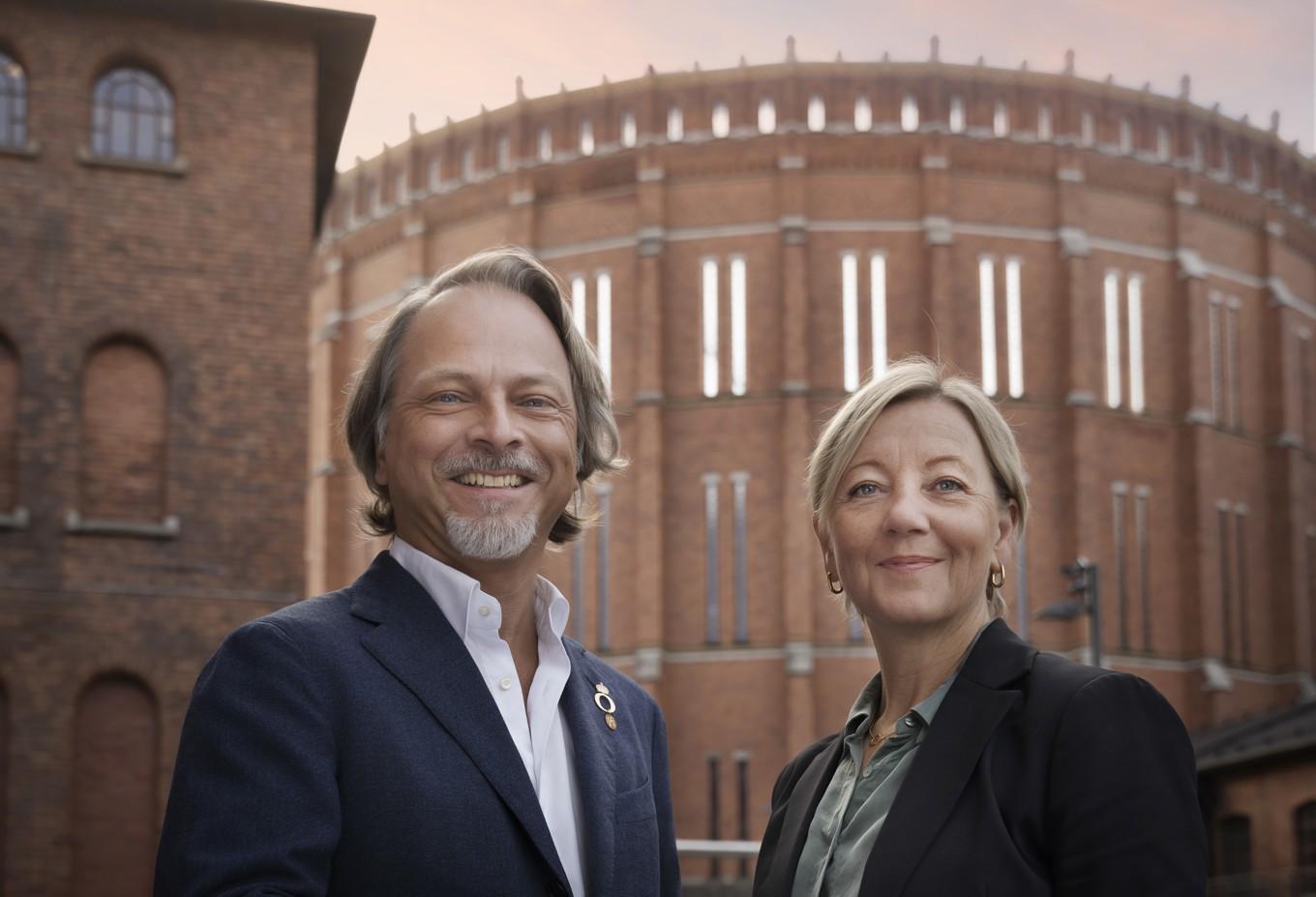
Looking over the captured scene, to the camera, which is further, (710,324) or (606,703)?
(710,324)

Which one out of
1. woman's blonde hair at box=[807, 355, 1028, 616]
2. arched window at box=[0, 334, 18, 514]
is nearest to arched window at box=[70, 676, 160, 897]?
arched window at box=[0, 334, 18, 514]

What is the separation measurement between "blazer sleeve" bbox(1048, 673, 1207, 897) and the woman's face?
39cm

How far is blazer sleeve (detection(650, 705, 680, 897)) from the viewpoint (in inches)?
135

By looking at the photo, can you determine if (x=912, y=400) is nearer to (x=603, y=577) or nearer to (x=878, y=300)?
(x=878, y=300)

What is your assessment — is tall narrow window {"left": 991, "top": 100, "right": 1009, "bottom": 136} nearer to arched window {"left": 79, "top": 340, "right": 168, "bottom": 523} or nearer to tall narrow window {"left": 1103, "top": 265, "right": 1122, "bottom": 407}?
tall narrow window {"left": 1103, "top": 265, "right": 1122, "bottom": 407}

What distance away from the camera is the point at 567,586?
37250 millimetres

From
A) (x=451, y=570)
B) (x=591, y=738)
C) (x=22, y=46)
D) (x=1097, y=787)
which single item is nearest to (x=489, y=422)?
(x=451, y=570)

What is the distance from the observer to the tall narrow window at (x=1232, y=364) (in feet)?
126

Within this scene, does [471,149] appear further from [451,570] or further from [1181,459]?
[451,570]

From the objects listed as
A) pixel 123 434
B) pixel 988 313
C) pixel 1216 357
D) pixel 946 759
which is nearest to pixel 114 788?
pixel 123 434

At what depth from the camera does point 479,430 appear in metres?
3.11

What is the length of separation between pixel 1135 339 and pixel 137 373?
84.2 feet

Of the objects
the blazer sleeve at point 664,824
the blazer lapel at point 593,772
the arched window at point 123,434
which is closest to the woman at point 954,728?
the blazer sleeve at point 664,824

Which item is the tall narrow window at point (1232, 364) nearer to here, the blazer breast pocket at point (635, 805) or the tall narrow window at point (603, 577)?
the tall narrow window at point (603, 577)
